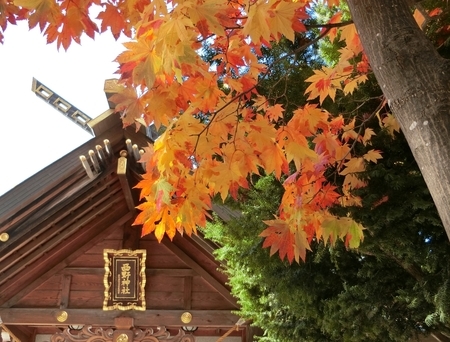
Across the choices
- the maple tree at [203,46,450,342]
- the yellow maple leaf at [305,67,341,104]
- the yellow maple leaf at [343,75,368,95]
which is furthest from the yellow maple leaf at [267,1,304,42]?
the yellow maple leaf at [343,75,368,95]

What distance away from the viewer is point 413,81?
1689 millimetres

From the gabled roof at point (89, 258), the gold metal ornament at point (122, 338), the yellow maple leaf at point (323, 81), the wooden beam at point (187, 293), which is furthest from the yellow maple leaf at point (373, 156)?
the gold metal ornament at point (122, 338)

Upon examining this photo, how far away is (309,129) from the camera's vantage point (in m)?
3.12

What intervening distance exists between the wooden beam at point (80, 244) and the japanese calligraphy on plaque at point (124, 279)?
34cm

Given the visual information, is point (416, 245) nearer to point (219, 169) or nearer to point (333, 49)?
point (219, 169)

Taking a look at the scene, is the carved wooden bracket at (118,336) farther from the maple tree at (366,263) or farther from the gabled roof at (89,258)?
the maple tree at (366,263)

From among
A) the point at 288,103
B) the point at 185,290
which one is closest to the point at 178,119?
the point at 288,103

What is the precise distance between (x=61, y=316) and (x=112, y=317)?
0.62 m

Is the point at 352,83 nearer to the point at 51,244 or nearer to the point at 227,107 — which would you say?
the point at 227,107

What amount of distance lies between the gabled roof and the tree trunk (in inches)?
186

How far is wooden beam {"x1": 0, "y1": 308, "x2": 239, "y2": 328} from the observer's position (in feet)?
22.0

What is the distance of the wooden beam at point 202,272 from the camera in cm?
682

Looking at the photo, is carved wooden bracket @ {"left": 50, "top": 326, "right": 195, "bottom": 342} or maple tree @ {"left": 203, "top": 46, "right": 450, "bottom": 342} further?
carved wooden bracket @ {"left": 50, "top": 326, "right": 195, "bottom": 342}

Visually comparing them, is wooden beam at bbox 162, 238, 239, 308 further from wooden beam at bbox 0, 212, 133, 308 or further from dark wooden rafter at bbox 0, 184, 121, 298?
dark wooden rafter at bbox 0, 184, 121, 298
